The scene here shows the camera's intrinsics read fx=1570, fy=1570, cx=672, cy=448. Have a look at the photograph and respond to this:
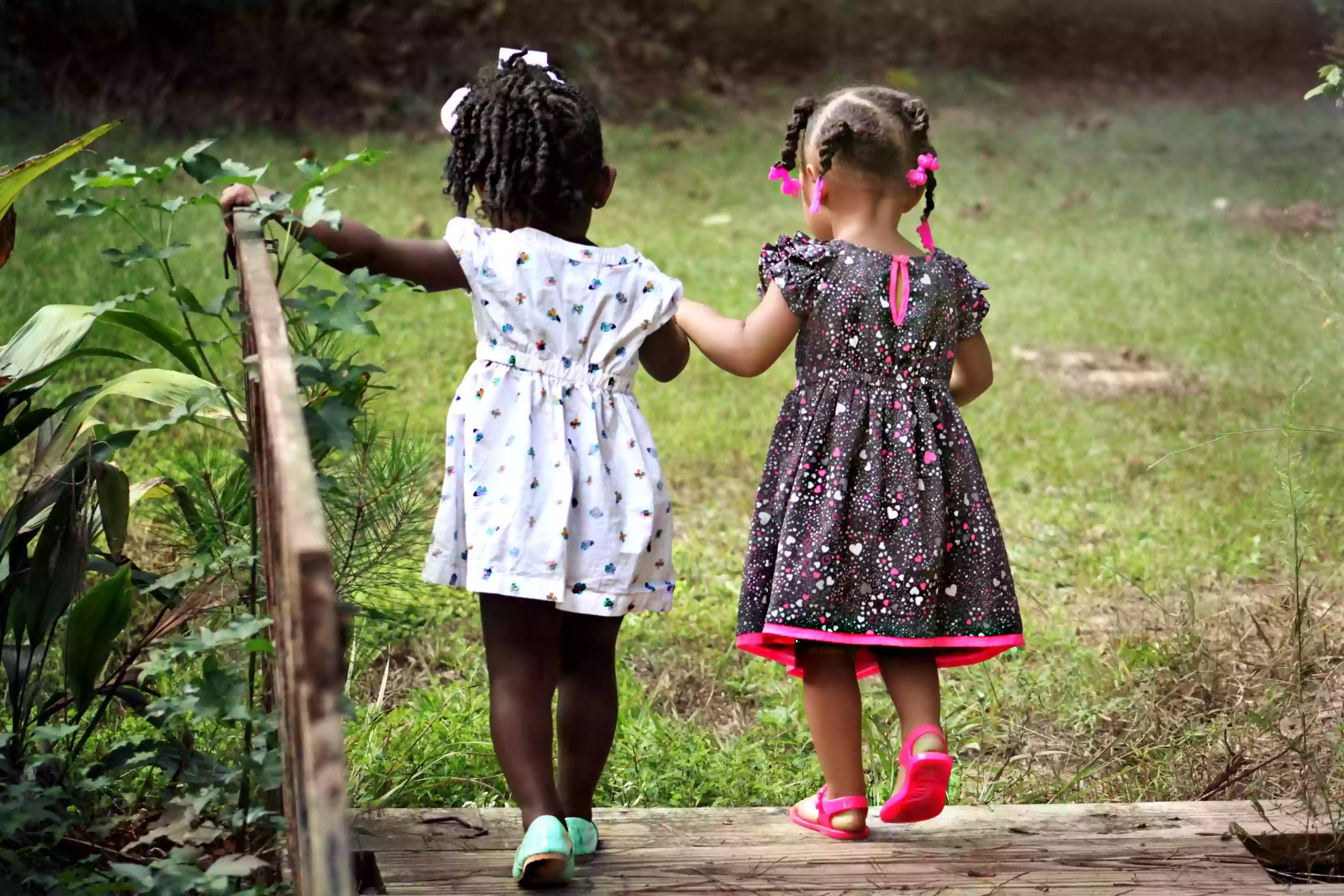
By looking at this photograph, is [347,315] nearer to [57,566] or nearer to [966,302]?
[57,566]

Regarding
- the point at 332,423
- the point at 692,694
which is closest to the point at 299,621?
the point at 332,423

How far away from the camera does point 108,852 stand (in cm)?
229

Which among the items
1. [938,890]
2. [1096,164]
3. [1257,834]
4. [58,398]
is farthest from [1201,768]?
[1096,164]

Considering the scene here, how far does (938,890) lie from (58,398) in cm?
377

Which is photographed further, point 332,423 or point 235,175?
point 235,175

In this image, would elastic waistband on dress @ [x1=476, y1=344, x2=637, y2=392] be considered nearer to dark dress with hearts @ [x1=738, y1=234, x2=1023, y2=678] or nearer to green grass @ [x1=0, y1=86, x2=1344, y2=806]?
dark dress with hearts @ [x1=738, y1=234, x2=1023, y2=678]

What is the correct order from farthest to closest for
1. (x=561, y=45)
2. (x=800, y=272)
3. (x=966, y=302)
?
(x=561, y=45)
(x=966, y=302)
(x=800, y=272)

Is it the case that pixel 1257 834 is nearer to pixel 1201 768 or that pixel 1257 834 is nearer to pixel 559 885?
pixel 1201 768

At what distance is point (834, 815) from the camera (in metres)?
2.73

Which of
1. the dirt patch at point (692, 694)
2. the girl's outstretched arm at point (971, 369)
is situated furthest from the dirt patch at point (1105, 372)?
the girl's outstretched arm at point (971, 369)

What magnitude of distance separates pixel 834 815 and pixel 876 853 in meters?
0.10

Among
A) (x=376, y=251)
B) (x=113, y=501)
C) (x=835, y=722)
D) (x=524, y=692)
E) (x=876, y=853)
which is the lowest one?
(x=876, y=853)

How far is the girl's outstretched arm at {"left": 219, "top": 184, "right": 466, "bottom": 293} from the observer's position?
230 cm

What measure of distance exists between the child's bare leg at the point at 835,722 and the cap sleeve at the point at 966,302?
64cm
